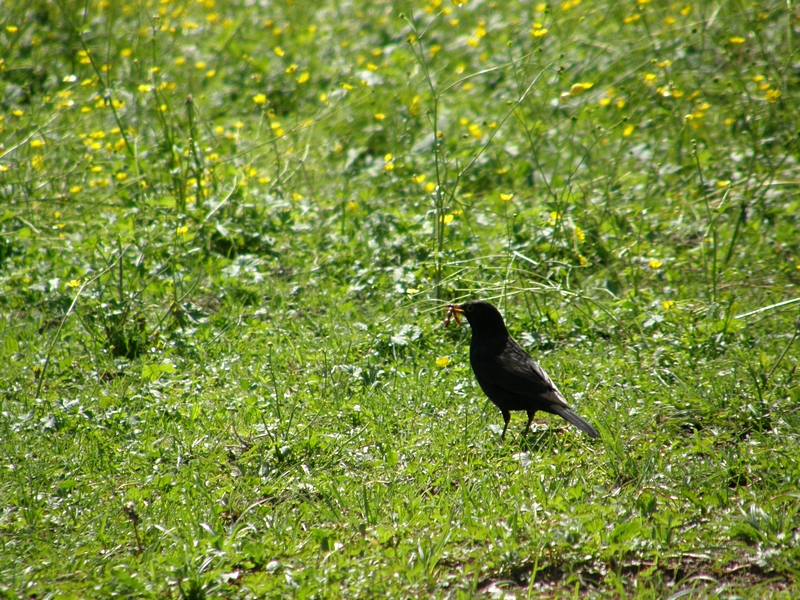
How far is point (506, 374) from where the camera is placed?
3969 mm

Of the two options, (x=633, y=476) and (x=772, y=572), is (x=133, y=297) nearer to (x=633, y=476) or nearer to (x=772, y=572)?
(x=633, y=476)

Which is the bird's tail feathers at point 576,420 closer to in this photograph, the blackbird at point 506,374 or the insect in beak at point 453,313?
the blackbird at point 506,374

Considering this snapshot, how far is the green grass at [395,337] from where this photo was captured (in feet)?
10.2

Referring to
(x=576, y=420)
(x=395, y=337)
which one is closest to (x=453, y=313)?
(x=395, y=337)

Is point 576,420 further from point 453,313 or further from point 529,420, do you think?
point 453,313

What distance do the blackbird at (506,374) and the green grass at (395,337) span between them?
0.18m

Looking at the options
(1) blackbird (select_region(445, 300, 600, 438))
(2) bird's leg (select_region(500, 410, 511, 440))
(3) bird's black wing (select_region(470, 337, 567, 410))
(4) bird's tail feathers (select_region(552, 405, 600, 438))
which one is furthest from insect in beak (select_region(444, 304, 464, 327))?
(4) bird's tail feathers (select_region(552, 405, 600, 438))

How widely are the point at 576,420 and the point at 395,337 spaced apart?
1.39m

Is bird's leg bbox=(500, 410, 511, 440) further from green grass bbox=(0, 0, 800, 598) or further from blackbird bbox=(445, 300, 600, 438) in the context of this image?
green grass bbox=(0, 0, 800, 598)

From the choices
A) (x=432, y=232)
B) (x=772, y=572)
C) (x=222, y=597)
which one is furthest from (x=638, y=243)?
(x=222, y=597)

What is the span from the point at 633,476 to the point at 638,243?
7.52 ft

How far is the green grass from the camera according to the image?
123 inches

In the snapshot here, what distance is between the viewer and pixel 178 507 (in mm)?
3449

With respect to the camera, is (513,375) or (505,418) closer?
(513,375)
